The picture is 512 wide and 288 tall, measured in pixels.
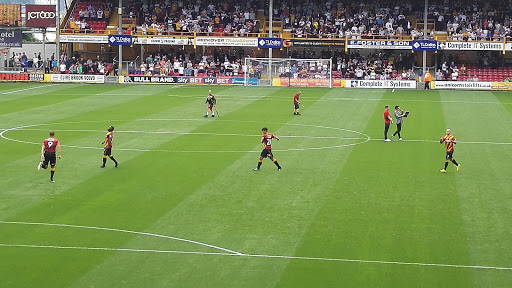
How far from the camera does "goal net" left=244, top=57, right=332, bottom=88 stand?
66.6m

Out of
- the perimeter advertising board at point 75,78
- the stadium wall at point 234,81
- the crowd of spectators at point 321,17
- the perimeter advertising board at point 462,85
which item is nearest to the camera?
the perimeter advertising board at point 462,85

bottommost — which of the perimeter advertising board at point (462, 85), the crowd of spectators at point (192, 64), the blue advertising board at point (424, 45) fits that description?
the perimeter advertising board at point (462, 85)

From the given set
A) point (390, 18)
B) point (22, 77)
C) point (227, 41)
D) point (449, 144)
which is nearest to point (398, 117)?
point (449, 144)

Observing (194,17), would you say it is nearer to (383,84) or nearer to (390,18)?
(390,18)

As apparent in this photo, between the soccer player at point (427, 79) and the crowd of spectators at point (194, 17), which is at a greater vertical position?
the crowd of spectators at point (194, 17)

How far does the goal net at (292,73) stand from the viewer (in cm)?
6656

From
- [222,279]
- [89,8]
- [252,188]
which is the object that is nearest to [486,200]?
[252,188]

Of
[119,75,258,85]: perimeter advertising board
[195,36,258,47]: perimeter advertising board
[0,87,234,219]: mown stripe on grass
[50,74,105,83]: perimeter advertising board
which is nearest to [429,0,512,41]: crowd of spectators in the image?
[195,36,258,47]: perimeter advertising board

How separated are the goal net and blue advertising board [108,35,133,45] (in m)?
11.5

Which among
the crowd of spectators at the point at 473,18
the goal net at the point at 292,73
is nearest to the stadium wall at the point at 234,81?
the goal net at the point at 292,73

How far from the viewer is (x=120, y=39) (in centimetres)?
7112

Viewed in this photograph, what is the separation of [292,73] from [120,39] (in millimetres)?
16165

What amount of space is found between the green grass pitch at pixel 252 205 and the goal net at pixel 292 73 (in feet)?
73.2

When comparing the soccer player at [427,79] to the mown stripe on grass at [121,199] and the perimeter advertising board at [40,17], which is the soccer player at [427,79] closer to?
the perimeter advertising board at [40,17]
